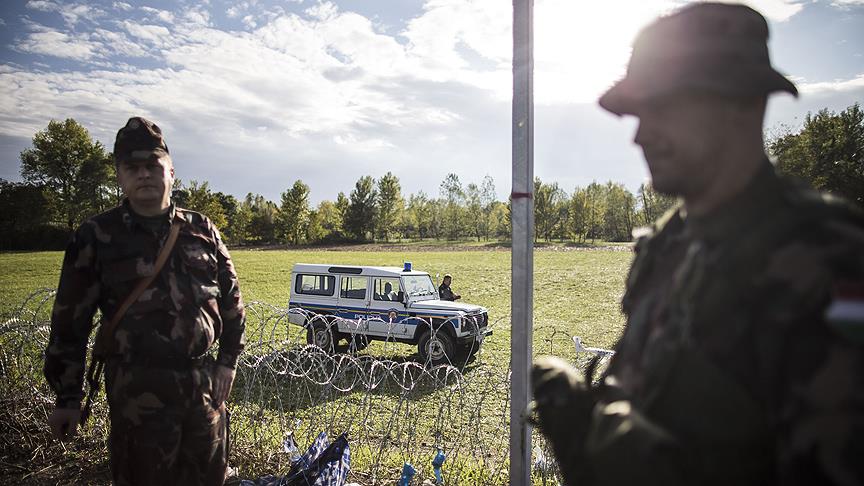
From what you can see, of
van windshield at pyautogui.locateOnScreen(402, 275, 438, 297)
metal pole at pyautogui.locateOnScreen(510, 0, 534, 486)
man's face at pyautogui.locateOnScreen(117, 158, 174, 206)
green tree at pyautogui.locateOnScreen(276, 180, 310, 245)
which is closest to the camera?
man's face at pyautogui.locateOnScreen(117, 158, 174, 206)

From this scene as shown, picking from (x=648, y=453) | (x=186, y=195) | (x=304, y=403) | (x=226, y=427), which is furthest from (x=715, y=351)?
(x=186, y=195)

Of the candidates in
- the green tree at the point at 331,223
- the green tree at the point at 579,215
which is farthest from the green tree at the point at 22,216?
the green tree at the point at 579,215

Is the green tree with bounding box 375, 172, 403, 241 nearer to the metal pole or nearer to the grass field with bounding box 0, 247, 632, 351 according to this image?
the grass field with bounding box 0, 247, 632, 351

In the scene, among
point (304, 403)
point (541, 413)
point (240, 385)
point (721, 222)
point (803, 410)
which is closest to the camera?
point (803, 410)

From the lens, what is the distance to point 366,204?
214 ft

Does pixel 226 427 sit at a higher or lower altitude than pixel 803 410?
lower

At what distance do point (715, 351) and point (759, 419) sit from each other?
137 millimetres

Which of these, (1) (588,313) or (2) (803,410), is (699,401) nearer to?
(2) (803,410)

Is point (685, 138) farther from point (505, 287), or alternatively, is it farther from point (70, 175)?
point (70, 175)

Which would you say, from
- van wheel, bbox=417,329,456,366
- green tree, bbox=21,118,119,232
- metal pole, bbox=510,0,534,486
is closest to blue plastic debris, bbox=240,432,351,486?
metal pole, bbox=510,0,534,486

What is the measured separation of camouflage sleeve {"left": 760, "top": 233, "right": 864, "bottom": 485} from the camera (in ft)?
2.68

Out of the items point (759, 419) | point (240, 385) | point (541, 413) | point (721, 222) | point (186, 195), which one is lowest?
point (240, 385)

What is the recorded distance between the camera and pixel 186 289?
8.47ft

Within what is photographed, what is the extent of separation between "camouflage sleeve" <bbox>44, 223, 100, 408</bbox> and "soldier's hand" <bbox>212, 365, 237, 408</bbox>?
0.62 meters
